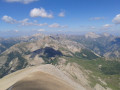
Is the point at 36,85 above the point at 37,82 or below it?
above

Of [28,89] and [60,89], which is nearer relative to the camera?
[28,89]

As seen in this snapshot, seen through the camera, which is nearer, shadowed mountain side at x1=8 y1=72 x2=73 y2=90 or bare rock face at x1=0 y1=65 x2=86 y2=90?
shadowed mountain side at x1=8 y1=72 x2=73 y2=90

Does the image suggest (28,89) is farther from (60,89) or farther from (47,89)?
(60,89)

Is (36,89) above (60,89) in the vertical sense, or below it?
above

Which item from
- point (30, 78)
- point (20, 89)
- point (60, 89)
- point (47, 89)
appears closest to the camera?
point (20, 89)

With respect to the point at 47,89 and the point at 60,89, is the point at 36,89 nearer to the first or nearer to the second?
the point at 47,89

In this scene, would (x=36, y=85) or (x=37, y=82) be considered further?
(x=37, y=82)

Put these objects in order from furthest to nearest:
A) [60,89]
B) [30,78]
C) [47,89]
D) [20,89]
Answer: [30,78]
[60,89]
[47,89]
[20,89]

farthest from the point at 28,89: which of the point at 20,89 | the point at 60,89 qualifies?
the point at 60,89

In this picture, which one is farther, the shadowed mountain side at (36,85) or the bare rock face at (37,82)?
the bare rock face at (37,82)
